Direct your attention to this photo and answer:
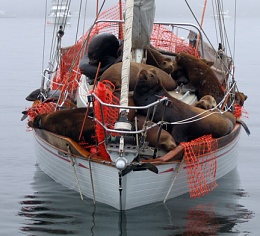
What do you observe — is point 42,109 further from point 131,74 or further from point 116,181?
point 116,181

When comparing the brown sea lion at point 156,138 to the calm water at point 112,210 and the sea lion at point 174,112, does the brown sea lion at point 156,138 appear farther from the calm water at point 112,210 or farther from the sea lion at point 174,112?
the calm water at point 112,210

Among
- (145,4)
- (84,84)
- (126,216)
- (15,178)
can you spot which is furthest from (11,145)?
(126,216)

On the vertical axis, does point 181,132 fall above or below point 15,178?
above

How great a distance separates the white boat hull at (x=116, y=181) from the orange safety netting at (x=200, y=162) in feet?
0.47

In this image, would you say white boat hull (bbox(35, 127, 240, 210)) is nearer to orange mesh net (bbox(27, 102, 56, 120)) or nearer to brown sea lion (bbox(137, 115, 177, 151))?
brown sea lion (bbox(137, 115, 177, 151))

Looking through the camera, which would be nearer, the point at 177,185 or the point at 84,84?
the point at 177,185

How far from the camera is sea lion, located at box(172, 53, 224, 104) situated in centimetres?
1773

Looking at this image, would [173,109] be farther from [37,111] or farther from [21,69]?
[21,69]

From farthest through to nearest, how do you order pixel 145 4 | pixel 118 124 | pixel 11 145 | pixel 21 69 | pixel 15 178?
pixel 21 69
pixel 11 145
pixel 15 178
pixel 145 4
pixel 118 124

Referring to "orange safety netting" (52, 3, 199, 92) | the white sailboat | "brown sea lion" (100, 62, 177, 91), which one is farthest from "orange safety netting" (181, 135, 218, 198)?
"orange safety netting" (52, 3, 199, 92)

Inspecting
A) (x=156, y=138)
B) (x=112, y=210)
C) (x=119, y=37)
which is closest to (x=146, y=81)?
(x=156, y=138)

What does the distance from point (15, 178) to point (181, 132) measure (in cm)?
512

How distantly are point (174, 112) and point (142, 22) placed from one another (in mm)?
2653

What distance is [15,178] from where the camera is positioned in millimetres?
19234
